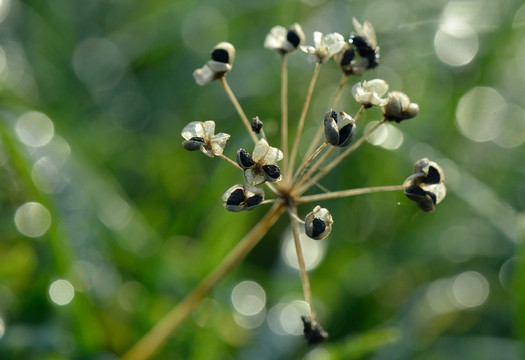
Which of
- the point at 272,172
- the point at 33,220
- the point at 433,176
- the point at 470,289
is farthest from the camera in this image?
the point at 470,289

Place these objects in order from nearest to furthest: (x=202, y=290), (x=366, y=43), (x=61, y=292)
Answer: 1. (x=366, y=43)
2. (x=202, y=290)
3. (x=61, y=292)

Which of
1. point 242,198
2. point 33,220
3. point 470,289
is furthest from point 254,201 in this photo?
point 470,289

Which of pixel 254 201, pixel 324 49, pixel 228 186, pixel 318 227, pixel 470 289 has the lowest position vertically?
pixel 470 289

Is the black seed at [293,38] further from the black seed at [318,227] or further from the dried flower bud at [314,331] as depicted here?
the dried flower bud at [314,331]

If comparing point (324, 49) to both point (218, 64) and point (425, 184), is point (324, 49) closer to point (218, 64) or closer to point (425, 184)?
point (218, 64)

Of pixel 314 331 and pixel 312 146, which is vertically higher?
pixel 312 146

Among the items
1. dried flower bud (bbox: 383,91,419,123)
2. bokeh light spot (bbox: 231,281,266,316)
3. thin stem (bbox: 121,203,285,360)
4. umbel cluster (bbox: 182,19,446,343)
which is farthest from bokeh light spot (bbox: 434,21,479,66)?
thin stem (bbox: 121,203,285,360)

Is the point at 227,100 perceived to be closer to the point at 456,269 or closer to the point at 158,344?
the point at 456,269
